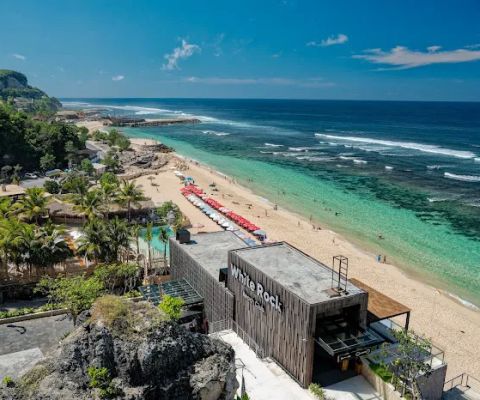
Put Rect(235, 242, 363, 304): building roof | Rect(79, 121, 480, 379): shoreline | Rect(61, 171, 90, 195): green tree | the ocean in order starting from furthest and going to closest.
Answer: Rect(61, 171, 90, 195): green tree, the ocean, Rect(79, 121, 480, 379): shoreline, Rect(235, 242, 363, 304): building roof

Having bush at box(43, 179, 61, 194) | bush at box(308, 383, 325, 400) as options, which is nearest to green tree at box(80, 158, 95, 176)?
bush at box(43, 179, 61, 194)

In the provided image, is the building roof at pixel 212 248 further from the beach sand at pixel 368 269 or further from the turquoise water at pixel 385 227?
the turquoise water at pixel 385 227

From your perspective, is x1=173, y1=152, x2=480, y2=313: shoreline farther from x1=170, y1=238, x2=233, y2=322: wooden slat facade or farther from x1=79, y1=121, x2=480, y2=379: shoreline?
x1=170, y1=238, x2=233, y2=322: wooden slat facade

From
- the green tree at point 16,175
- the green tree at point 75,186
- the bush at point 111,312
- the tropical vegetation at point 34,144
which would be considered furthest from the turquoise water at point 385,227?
the green tree at point 16,175

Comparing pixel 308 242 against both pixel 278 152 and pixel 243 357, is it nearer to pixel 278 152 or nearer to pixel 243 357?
pixel 243 357

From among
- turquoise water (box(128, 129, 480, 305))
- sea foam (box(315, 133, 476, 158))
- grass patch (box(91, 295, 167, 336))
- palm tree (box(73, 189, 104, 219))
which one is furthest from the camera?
sea foam (box(315, 133, 476, 158))

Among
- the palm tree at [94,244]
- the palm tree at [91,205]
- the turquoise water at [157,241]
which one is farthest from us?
the turquoise water at [157,241]

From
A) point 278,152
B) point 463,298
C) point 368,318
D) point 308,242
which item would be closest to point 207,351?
point 368,318
